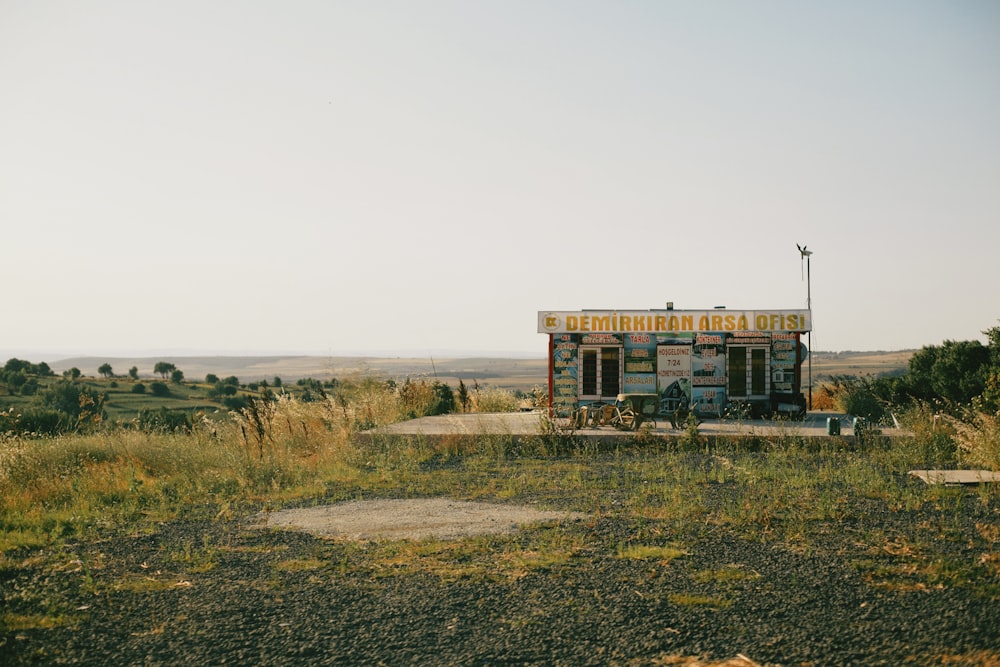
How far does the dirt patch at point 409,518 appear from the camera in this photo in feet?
30.0

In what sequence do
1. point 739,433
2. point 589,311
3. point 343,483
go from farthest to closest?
point 589,311 → point 739,433 → point 343,483

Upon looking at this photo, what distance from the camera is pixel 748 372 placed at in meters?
21.4

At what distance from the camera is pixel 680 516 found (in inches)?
374

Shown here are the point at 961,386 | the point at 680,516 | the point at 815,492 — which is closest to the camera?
the point at 680,516

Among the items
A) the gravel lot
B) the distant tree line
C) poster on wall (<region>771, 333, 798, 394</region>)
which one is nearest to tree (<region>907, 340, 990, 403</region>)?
the distant tree line

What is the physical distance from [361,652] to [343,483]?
755 centimetres

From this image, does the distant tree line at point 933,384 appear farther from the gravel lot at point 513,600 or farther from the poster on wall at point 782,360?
the gravel lot at point 513,600

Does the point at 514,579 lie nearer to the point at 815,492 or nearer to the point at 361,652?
the point at 361,652

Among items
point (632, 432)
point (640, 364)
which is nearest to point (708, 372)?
point (640, 364)

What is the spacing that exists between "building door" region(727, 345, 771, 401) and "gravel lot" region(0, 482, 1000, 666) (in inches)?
481

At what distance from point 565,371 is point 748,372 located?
465 centimetres

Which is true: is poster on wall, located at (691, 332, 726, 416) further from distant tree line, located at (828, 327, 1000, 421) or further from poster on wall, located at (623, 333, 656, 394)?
distant tree line, located at (828, 327, 1000, 421)

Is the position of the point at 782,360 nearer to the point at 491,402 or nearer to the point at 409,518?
the point at 491,402

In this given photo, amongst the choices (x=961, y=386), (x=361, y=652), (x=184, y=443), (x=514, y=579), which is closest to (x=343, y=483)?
(x=184, y=443)
